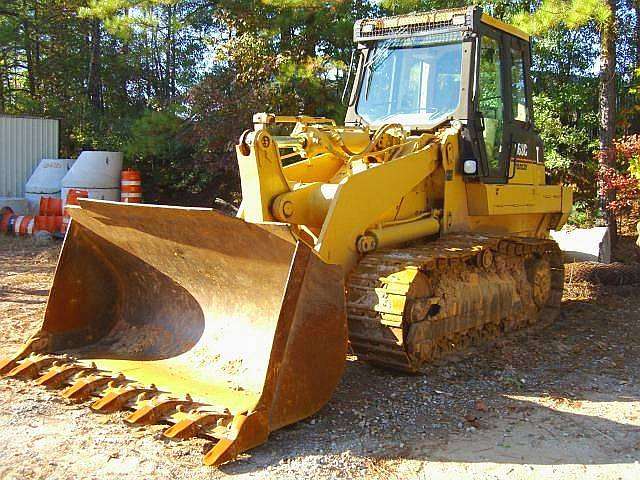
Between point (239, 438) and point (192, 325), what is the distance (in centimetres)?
167

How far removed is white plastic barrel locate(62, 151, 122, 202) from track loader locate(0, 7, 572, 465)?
8.92 m

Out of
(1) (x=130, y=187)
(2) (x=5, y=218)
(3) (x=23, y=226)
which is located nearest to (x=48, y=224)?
(3) (x=23, y=226)

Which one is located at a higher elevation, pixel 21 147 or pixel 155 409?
pixel 21 147

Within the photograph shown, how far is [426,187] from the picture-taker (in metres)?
6.38

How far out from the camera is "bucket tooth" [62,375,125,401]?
4.69 metres

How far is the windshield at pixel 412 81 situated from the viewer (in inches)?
261

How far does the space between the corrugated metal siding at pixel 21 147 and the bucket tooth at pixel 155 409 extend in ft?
43.8

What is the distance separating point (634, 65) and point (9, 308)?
10989 millimetres

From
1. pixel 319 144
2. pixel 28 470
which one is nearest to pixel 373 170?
pixel 319 144

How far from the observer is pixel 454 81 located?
6.58 meters

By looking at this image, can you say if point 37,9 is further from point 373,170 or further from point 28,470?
point 28,470

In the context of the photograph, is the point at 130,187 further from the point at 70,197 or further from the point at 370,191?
the point at 370,191

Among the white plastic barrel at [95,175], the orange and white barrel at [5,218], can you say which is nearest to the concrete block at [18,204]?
the orange and white barrel at [5,218]

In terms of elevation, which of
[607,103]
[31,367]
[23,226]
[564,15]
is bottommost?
[31,367]
